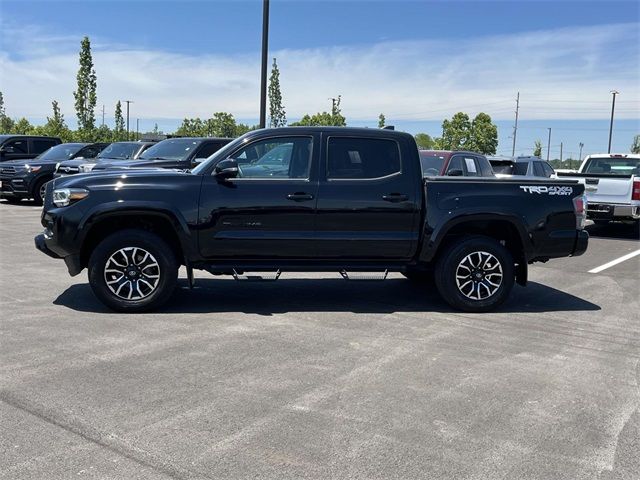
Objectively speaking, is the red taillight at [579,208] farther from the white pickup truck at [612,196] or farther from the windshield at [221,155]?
the white pickup truck at [612,196]

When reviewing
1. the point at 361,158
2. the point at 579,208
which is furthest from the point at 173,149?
the point at 579,208

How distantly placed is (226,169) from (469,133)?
5374 cm

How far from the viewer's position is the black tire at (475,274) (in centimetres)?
671

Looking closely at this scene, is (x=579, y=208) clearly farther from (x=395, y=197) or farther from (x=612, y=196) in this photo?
(x=612, y=196)

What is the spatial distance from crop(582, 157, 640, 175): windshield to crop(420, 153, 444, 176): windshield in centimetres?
557

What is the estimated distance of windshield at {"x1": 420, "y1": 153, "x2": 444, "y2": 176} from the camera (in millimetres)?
11657

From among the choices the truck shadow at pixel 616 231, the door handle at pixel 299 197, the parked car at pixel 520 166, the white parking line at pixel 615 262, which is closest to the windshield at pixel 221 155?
the door handle at pixel 299 197

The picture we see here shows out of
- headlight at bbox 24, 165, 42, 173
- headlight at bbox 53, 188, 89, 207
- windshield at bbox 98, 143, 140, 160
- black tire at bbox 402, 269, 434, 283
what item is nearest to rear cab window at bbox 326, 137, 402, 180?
black tire at bbox 402, 269, 434, 283

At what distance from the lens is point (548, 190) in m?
6.82

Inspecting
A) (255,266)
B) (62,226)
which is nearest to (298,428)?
(255,266)

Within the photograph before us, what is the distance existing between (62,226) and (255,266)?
1.99 m

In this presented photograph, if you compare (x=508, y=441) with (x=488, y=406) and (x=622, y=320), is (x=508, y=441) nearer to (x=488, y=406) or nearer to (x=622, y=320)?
(x=488, y=406)

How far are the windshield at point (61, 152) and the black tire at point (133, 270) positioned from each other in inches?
548

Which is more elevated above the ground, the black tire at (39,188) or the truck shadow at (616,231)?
the black tire at (39,188)
